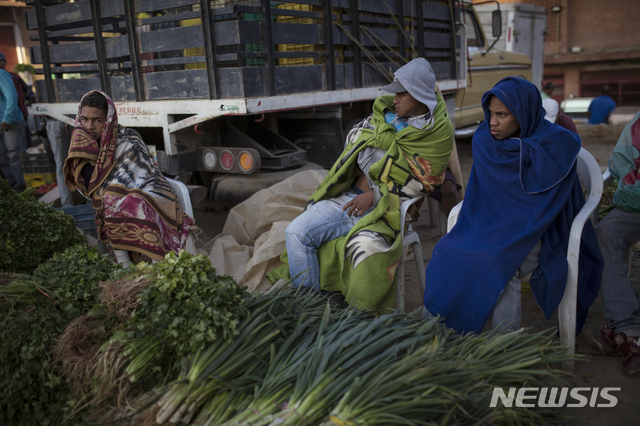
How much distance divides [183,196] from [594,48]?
52.5ft

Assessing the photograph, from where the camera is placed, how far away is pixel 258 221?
3.89m

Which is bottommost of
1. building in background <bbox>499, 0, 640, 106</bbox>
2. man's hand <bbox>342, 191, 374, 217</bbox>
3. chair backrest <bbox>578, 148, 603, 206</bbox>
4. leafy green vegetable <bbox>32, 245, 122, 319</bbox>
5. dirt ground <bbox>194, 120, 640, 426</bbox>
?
dirt ground <bbox>194, 120, 640, 426</bbox>

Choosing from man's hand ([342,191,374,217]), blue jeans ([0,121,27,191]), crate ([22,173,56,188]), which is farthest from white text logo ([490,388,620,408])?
blue jeans ([0,121,27,191])

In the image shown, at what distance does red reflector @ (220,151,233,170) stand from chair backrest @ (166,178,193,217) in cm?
78

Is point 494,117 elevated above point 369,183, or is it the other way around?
point 494,117

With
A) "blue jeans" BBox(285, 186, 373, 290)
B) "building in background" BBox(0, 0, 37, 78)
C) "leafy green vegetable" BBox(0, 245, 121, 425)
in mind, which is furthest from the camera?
"building in background" BBox(0, 0, 37, 78)

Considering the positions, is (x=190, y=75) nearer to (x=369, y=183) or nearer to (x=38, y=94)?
(x=369, y=183)

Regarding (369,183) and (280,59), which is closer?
(369,183)

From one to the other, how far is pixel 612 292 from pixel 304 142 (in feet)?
10.5

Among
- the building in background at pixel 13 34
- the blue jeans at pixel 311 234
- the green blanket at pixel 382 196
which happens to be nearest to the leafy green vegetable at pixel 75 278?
the blue jeans at pixel 311 234

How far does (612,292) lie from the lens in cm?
246

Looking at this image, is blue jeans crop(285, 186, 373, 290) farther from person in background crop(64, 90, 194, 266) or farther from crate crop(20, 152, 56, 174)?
crate crop(20, 152, 56, 174)

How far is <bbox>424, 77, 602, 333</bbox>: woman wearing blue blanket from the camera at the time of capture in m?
2.30

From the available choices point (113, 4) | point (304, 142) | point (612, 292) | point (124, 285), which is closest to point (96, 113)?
point (113, 4)
